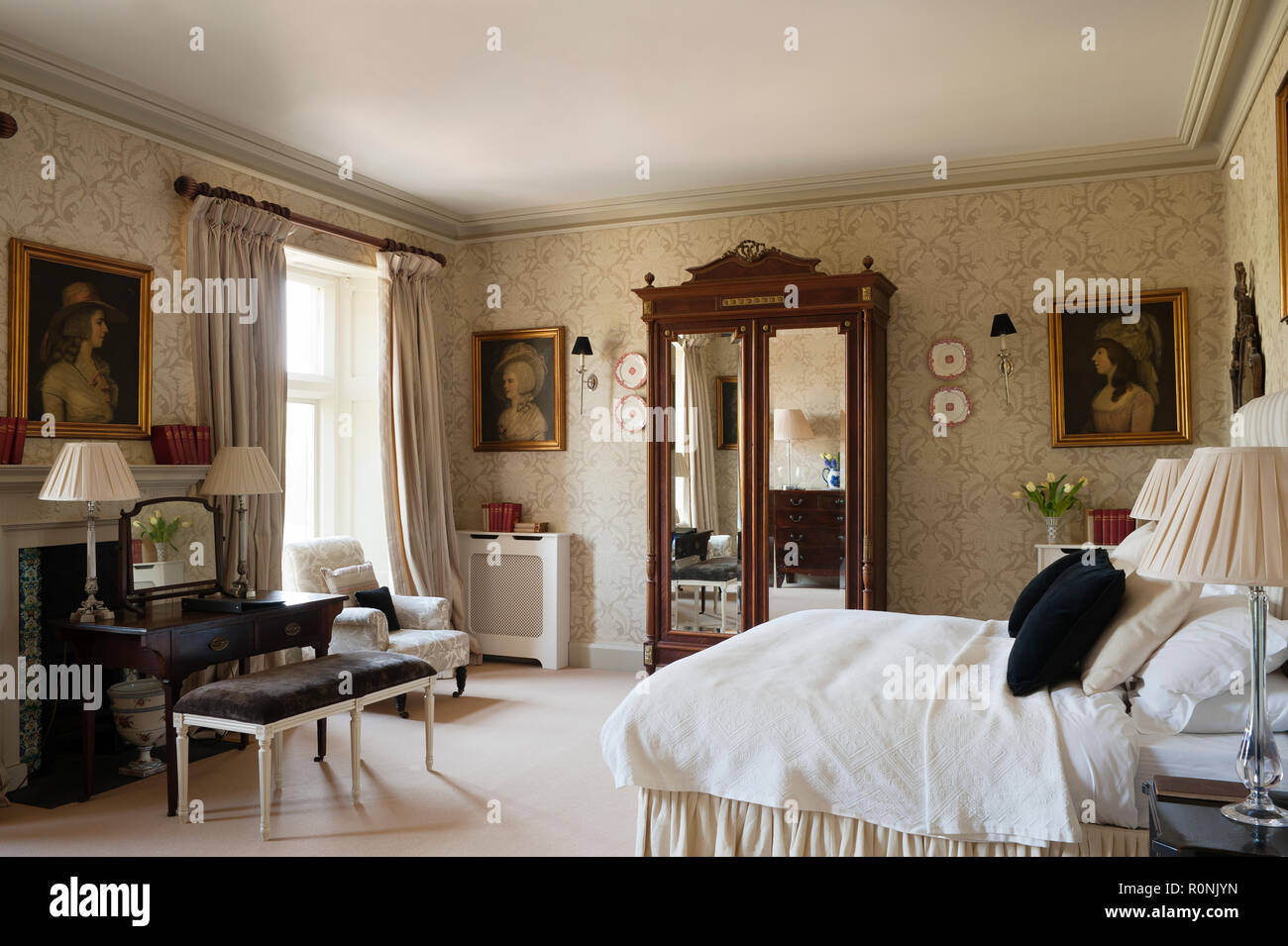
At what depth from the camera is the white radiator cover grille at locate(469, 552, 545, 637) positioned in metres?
5.96

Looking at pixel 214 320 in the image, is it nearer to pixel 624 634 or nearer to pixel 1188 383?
pixel 624 634

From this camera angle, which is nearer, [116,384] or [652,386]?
[116,384]

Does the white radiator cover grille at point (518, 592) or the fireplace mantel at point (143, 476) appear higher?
the fireplace mantel at point (143, 476)

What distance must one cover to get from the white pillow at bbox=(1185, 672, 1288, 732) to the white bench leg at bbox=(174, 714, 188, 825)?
3.15 meters

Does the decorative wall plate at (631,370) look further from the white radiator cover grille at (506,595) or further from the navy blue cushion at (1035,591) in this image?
the navy blue cushion at (1035,591)

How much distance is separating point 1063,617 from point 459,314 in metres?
4.63

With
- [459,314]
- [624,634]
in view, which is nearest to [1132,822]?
[624,634]

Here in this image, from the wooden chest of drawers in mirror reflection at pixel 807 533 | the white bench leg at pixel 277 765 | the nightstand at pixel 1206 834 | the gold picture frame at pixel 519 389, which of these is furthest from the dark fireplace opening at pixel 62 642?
the nightstand at pixel 1206 834

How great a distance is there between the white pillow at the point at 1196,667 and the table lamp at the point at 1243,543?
52cm

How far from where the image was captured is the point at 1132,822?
222cm

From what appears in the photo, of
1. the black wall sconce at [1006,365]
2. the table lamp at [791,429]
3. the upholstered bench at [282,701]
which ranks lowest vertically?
the upholstered bench at [282,701]

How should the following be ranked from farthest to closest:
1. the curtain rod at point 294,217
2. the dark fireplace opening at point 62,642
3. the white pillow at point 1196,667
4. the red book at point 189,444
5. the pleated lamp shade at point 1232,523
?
the curtain rod at point 294,217
the red book at point 189,444
the dark fireplace opening at point 62,642
the white pillow at point 1196,667
the pleated lamp shade at point 1232,523

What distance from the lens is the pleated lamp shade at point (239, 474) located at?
4.07 m

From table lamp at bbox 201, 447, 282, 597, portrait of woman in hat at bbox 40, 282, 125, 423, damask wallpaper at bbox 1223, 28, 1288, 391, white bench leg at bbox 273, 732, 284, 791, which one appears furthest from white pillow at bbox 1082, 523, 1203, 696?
portrait of woman in hat at bbox 40, 282, 125, 423
